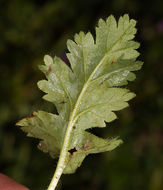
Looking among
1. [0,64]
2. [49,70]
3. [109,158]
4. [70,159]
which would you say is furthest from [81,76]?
[0,64]

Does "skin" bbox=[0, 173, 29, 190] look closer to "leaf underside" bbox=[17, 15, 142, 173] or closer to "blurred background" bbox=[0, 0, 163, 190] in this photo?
"leaf underside" bbox=[17, 15, 142, 173]

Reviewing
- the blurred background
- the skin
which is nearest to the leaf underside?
the skin

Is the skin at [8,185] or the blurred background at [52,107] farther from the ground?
the blurred background at [52,107]

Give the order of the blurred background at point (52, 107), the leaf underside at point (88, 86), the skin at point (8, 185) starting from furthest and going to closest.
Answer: the blurred background at point (52, 107), the skin at point (8, 185), the leaf underside at point (88, 86)

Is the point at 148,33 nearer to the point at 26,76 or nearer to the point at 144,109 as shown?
the point at 144,109

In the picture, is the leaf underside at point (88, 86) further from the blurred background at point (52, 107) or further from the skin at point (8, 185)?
the blurred background at point (52, 107)

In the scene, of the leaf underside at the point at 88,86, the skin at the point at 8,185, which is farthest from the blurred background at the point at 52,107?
the leaf underside at the point at 88,86
